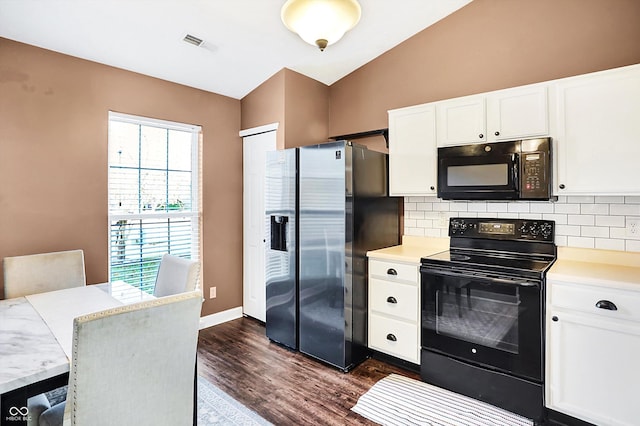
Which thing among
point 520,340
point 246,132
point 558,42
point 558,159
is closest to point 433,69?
point 558,42

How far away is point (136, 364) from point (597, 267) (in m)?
2.69

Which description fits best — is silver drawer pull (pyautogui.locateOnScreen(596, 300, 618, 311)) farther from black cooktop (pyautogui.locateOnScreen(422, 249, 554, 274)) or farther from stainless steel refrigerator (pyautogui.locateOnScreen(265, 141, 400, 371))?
stainless steel refrigerator (pyautogui.locateOnScreen(265, 141, 400, 371))

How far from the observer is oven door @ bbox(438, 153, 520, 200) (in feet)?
7.96

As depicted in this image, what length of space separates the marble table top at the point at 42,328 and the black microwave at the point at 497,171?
7.83ft

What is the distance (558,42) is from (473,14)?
0.72m

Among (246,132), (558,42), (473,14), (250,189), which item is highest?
(473,14)

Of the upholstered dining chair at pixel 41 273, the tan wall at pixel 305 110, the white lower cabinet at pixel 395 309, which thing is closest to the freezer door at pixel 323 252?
the white lower cabinet at pixel 395 309

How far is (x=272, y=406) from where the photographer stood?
2301 mm

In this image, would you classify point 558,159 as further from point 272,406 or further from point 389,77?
point 272,406

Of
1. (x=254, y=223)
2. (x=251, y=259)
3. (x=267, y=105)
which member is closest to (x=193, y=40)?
(x=267, y=105)

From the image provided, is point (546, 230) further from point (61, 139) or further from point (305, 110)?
A: point (61, 139)

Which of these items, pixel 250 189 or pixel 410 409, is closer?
pixel 410 409

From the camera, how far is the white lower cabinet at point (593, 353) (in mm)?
1809

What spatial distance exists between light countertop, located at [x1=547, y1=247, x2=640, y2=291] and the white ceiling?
2219mm
